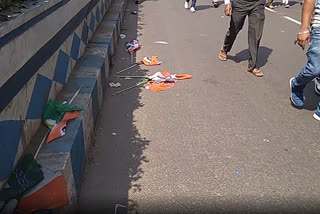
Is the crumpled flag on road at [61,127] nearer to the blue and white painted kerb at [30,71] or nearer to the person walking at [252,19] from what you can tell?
the blue and white painted kerb at [30,71]

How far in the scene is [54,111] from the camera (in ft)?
9.38

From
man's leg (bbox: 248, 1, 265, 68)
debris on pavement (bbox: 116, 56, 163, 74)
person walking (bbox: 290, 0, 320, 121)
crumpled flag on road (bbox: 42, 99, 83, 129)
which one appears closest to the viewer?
crumpled flag on road (bbox: 42, 99, 83, 129)

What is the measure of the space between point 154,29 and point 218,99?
13.8 ft

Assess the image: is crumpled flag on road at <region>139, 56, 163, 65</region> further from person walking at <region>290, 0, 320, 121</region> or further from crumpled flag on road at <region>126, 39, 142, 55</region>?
person walking at <region>290, 0, 320, 121</region>

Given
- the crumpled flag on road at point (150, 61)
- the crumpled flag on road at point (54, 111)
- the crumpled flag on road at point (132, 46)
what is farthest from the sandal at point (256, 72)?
the crumpled flag on road at point (54, 111)

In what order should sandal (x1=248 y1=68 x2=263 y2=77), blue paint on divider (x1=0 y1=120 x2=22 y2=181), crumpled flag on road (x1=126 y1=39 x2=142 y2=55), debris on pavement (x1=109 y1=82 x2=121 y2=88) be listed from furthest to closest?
crumpled flag on road (x1=126 y1=39 x2=142 y2=55)
sandal (x1=248 y1=68 x2=263 y2=77)
debris on pavement (x1=109 y1=82 x2=121 y2=88)
blue paint on divider (x1=0 y1=120 x2=22 y2=181)

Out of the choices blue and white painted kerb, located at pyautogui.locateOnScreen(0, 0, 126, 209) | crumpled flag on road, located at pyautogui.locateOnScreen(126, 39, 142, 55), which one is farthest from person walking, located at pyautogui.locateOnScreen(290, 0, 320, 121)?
crumpled flag on road, located at pyautogui.locateOnScreen(126, 39, 142, 55)

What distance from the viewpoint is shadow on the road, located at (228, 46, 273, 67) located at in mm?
5805

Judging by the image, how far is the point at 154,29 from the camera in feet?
26.5

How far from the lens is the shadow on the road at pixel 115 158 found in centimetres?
256

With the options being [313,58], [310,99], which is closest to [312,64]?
[313,58]

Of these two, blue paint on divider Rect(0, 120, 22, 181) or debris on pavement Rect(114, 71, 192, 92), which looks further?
debris on pavement Rect(114, 71, 192, 92)

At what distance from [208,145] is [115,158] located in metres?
0.90

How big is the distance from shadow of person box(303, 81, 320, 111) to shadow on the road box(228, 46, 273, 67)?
45.2 inches
